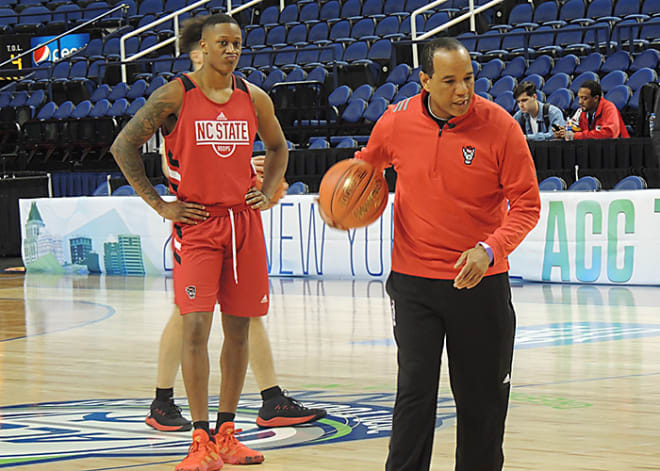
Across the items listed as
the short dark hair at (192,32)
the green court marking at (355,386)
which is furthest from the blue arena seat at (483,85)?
the short dark hair at (192,32)

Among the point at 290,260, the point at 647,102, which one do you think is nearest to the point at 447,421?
the point at 290,260

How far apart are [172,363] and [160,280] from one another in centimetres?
767

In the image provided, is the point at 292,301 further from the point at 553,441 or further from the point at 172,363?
the point at 553,441

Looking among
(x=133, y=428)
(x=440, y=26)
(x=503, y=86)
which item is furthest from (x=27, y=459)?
(x=440, y=26)

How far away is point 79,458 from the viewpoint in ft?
15.1

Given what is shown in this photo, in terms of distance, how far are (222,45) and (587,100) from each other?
761 centimetres

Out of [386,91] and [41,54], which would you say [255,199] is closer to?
[386,91]

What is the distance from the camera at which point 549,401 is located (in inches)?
221

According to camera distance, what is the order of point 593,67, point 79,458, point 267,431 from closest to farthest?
point 79,458
point 267,431
point 593,67

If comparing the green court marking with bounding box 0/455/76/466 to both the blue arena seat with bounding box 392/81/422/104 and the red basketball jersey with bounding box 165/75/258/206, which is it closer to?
the red basketball jersey with bounding box 165/75/258/206

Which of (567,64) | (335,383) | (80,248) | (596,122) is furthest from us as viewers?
(567,64)

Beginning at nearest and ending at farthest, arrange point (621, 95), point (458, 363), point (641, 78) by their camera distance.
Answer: point (458, 363) < point (621, 95) < point (641, 78)

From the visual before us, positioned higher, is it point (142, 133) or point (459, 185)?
point (142, 133)

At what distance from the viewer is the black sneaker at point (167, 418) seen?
523 centimetres
